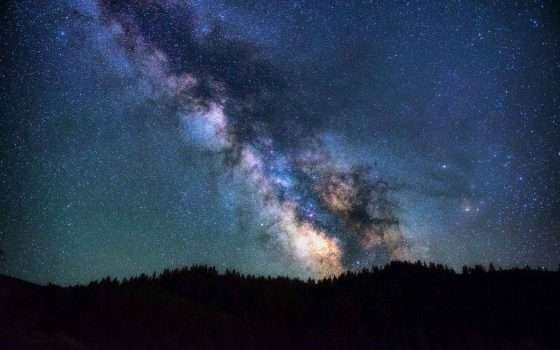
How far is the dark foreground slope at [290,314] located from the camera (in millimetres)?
9211

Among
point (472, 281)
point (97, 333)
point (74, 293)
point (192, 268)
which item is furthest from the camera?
point (192, 268)

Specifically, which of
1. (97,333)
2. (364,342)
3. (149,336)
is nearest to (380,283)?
(364,342)

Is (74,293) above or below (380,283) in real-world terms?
below

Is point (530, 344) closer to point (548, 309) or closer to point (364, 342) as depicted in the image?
point (548, 309)

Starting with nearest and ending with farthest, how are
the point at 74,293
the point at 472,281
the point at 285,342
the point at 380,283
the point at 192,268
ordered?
the point at 285,342 → the point at 74,293 → the point at 472,281 → the point at 380,283 → the point at 192,268

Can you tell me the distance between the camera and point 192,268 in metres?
14.4

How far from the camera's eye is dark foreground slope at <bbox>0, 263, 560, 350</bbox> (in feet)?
30.2

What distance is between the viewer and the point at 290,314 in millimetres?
11633

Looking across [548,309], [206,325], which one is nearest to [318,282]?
[206,325]

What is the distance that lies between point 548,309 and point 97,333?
401 inches

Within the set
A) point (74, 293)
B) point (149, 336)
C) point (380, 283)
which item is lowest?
point (149, 336)

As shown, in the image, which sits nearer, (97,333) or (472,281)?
(97,333)

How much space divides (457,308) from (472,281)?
1799 millimetres

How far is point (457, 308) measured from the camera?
10781mm
